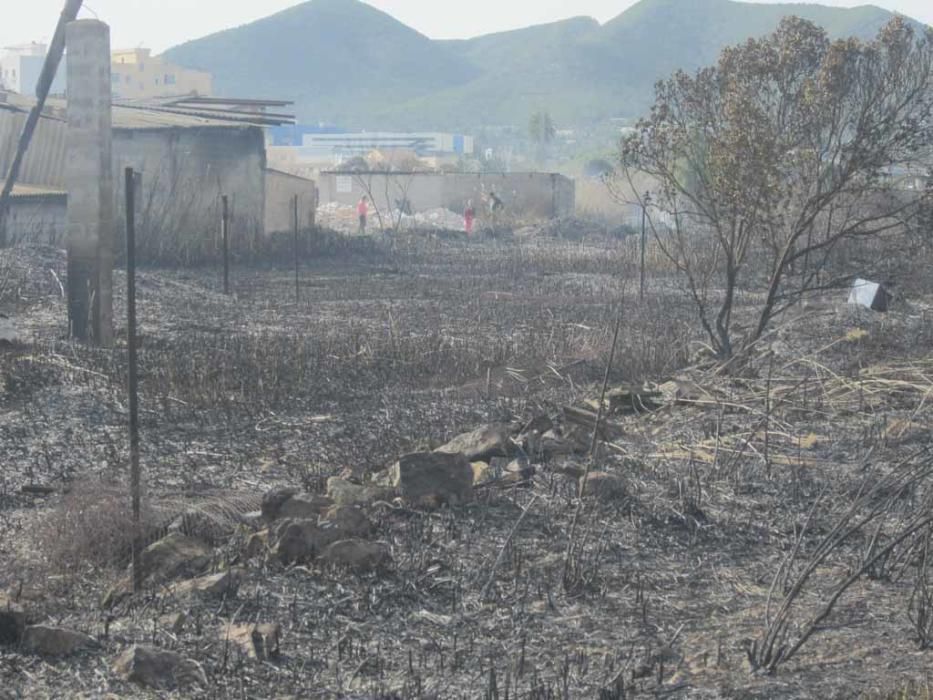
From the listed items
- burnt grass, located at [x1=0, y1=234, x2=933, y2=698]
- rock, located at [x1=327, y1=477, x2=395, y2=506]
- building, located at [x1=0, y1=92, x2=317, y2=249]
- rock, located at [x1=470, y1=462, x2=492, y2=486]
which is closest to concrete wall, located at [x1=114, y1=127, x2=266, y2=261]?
building, located at [x1=0, y1=92, x2=317, y2=249]

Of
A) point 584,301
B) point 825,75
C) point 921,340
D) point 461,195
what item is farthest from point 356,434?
point 461,195

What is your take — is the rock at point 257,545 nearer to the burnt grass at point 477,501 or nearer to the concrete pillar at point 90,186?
the burnt grass at point 477,501

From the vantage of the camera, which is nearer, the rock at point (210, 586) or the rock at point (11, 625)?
the rock at point (11, 625)

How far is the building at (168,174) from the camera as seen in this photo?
24.6 metres

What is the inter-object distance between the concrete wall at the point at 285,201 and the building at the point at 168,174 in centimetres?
36

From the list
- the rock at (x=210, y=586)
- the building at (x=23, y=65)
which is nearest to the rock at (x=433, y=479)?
the rock at (x=210, y=586)

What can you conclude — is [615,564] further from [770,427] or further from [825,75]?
[825,75]

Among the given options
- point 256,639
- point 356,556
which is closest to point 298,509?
point 356,556

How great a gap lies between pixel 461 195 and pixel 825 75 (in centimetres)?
3927

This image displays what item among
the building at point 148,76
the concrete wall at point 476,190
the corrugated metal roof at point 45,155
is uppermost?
the building at point 148,76

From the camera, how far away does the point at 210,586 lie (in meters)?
5.42

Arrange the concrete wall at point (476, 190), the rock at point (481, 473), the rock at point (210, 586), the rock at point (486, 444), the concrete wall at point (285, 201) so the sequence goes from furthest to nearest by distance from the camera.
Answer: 1. the concrete wall at point (476, 190)
2. the concrete wall at point (285, 201)
3. the rock at point (486, 444)
4. the rock at point (481, 473)
5. the rock at point (210, 586)

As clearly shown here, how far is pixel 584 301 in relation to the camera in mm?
19906

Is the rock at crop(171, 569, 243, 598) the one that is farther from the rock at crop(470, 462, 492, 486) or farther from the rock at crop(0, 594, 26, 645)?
the rock at crop(470, 462, 492, 486)
